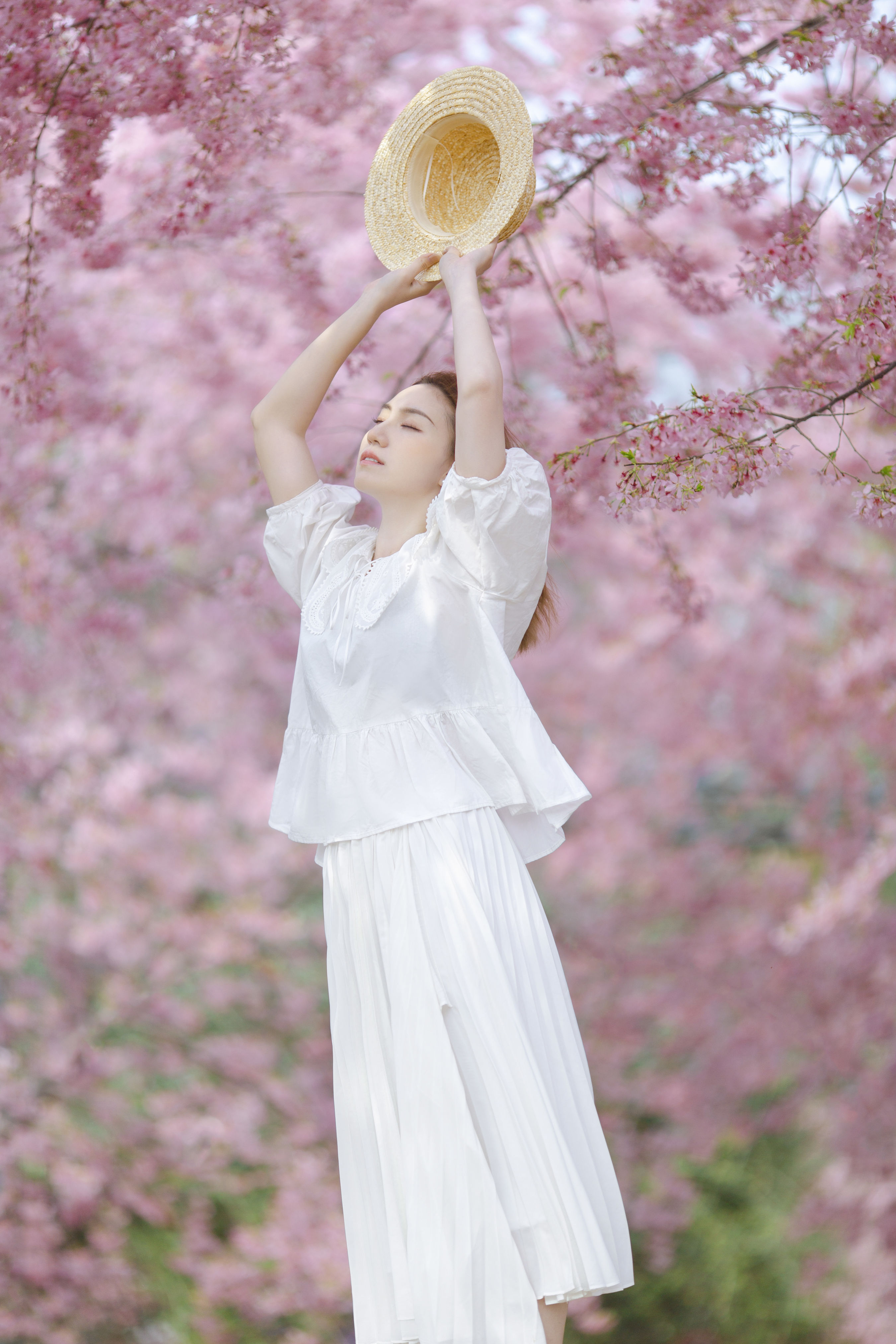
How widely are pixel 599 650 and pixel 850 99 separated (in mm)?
3751

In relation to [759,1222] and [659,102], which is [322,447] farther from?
[759,1222]

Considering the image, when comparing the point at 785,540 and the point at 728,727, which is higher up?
the point at 785,540

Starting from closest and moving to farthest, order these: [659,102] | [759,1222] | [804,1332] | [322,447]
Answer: [659,102], [322,447], [804,1332], [759,1222]

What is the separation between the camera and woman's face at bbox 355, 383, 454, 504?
2.02 m

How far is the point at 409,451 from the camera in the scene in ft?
6.63

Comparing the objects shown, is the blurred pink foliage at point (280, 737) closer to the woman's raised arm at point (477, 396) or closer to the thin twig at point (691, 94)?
the thin twig at point (691, 94)

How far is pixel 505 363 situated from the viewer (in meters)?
5.37

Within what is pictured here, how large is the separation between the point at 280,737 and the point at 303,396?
364 cm

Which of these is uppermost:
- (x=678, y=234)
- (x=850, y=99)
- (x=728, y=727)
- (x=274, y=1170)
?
(x=678, y=234)

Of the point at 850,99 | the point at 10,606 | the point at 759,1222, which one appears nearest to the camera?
the point at 850,99

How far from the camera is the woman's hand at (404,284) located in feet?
6.70

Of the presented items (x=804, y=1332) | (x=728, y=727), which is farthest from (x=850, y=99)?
(x=804, y=1332)

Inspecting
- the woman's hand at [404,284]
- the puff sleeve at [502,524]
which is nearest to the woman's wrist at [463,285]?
the woman's hand at [404,284]

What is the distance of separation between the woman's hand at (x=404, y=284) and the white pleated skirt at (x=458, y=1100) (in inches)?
31.1
